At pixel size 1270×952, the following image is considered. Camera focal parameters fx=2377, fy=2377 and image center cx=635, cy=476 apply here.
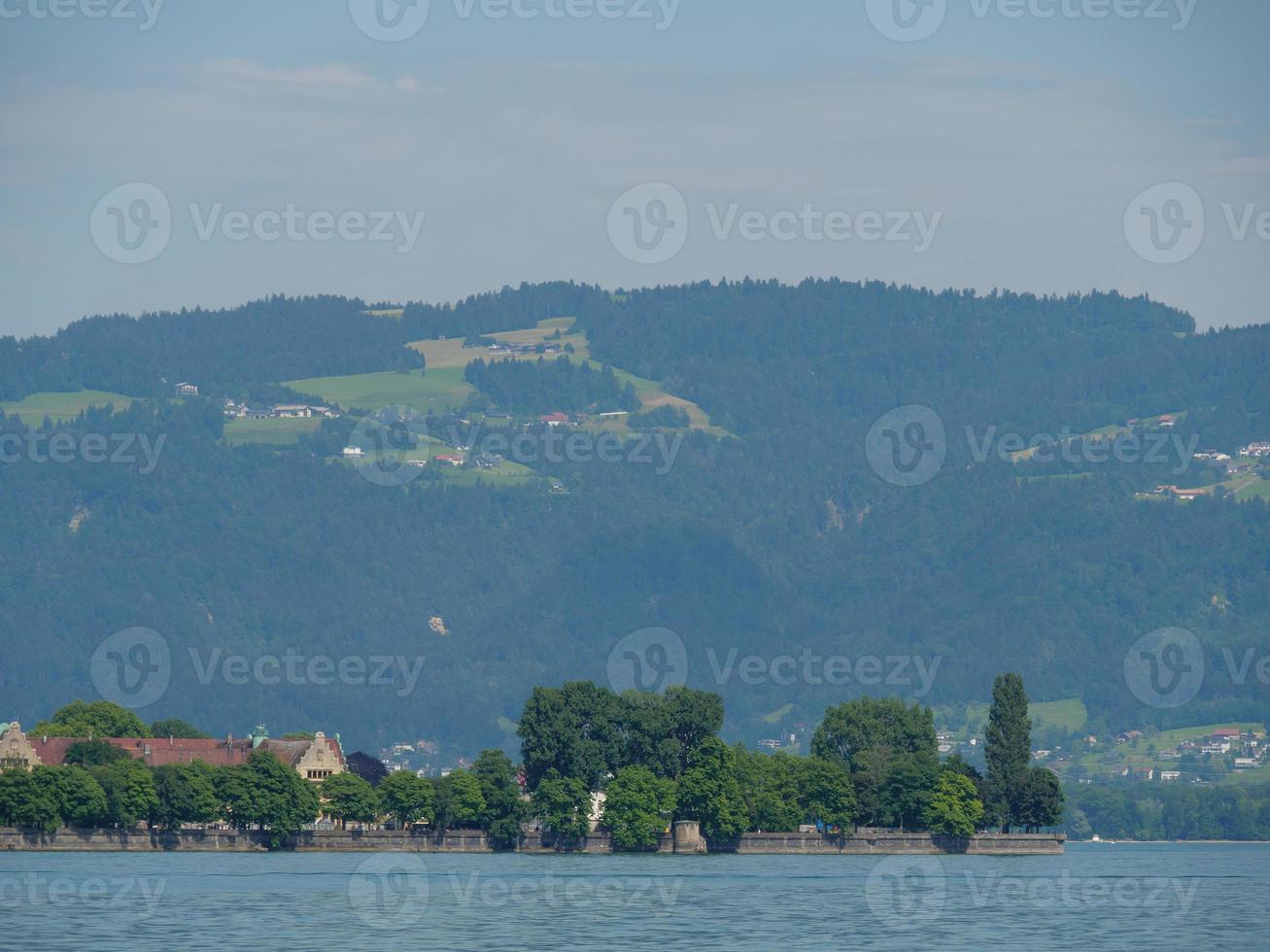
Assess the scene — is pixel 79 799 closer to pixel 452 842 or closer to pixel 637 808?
pixel 452 842

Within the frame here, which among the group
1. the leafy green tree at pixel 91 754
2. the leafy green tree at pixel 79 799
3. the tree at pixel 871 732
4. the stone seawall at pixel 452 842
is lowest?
the stone seawall at pixel 452 842

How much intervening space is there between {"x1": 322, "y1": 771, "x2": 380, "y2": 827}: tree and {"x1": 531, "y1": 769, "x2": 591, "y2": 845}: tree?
1382 centimetres

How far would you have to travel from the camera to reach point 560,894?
116500mm

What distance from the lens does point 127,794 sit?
529 feet

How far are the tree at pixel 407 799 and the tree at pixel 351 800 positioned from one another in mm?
1021

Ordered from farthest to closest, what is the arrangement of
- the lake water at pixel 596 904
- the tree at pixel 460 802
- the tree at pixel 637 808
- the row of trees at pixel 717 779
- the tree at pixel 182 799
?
the tree at pixel 460 802 → the row of trees at pixel 717 779 → the tree at pixel 637 808 → the tree at pixel 182 799 → the lake water at pixel 596 904

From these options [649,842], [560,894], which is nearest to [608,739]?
[649,842]

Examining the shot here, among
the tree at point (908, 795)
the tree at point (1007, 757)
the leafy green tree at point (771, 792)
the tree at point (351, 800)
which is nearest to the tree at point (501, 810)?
the tree at point (351, 800)

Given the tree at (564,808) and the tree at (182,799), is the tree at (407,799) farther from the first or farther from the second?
the tree at (182,799)

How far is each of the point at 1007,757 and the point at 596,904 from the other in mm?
81565

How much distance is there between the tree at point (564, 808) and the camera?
168125 mm

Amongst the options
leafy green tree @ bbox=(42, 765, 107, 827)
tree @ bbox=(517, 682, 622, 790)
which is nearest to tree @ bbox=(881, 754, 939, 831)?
tree @ bbox=(517, 682, 622, 790)

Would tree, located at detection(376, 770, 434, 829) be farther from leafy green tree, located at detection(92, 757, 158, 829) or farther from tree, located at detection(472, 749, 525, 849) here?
leafy green tree, located at detection(92, 757, 158, 829)

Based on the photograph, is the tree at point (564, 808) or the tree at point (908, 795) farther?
the tree at point (908, 795)
